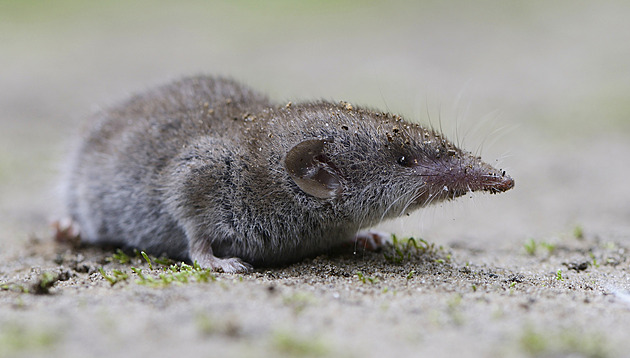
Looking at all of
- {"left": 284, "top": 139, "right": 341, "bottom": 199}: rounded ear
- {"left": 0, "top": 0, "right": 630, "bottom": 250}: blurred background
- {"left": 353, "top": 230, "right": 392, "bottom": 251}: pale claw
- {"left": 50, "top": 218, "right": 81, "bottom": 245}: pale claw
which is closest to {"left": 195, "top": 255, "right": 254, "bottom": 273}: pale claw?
{"left": 284, "top": 139, "right": 341, "bottom": 199}: rounded ear

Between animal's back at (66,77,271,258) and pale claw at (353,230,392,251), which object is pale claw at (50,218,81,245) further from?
pale claw at (353,230,392,251)

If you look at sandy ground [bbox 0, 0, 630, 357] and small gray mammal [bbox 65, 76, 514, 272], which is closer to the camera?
sandy ground [bbox 0, 0, 630, 357]

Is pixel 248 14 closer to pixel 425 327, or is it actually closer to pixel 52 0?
pixel 52 0

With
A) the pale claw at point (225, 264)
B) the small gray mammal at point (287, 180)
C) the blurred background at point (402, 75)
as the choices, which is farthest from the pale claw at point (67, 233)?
the pale claw at point (225, 264)

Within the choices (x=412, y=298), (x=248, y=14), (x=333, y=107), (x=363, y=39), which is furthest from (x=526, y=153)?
(x=248, y=14)

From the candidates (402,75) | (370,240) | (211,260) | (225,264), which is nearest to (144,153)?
(211,260)

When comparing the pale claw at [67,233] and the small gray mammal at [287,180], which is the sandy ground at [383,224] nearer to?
the pale claw at [67,233]
